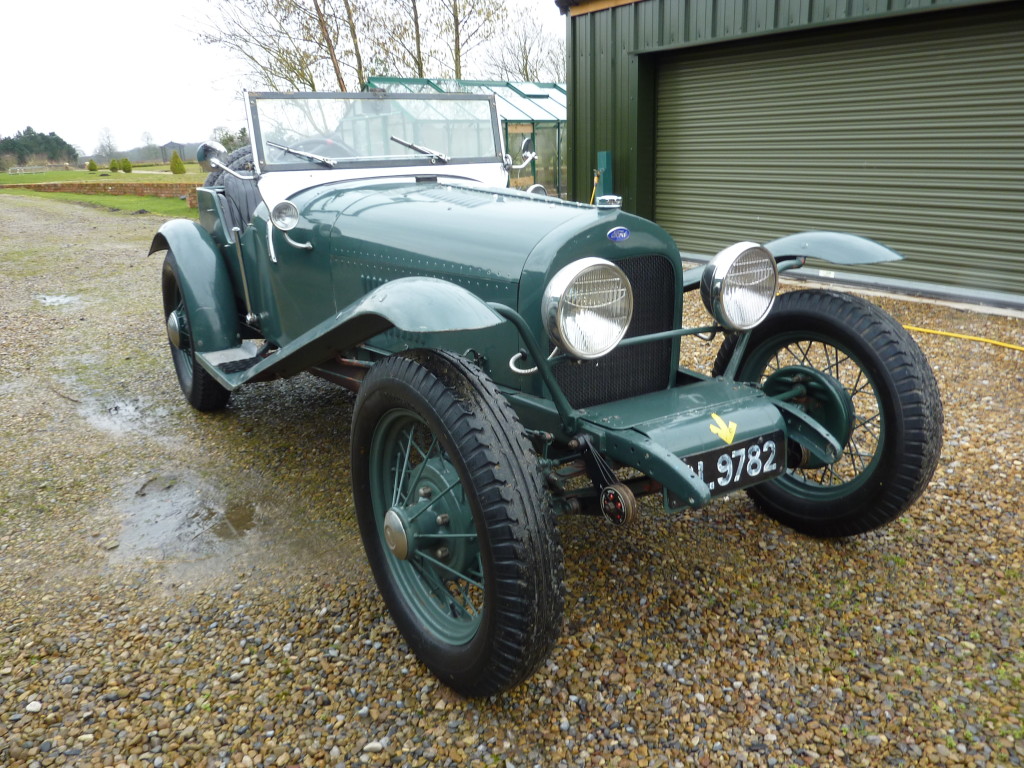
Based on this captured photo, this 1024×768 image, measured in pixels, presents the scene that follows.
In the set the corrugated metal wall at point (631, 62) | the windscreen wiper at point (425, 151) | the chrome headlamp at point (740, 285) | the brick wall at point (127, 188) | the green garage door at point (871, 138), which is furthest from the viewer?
the brick wall at point (127, 188)

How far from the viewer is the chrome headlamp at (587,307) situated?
2.15 metres

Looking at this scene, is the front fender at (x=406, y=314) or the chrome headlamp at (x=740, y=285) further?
the chrome headlamp at (x=740, y=285)

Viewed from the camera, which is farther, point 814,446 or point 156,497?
point 156,497

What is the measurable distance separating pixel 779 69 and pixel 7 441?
23.5 feet

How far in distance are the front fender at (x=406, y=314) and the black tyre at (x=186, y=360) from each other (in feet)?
5.89

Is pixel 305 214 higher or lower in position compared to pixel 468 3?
lower

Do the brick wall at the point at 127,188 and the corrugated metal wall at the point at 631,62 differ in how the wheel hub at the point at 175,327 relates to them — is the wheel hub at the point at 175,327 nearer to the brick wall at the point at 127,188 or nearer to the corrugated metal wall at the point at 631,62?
the corrugated metal wall at the point at 631,62

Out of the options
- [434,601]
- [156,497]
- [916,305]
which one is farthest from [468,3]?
[434,601]

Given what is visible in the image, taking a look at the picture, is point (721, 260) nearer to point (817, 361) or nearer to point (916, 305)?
point (817, 361)

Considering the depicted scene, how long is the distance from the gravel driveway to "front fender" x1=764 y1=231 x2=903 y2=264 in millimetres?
1063

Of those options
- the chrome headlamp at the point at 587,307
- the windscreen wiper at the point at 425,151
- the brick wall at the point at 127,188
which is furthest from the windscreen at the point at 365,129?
the brick wall at the point at 127,188

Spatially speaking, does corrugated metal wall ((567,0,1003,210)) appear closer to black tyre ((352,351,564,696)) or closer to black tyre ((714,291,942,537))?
black tyre ((714,291,942,537))

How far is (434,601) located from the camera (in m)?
2.31

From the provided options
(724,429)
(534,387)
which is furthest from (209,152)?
(724,429)
